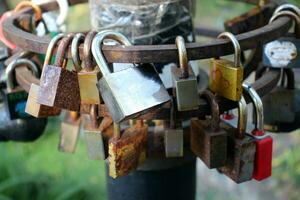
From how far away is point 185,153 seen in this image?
34.4 inches

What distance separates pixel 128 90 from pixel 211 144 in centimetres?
16

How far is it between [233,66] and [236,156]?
12 cm

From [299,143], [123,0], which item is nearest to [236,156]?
[123,0]

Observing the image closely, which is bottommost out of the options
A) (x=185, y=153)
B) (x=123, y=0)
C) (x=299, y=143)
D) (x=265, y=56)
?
(x=299, y=143)

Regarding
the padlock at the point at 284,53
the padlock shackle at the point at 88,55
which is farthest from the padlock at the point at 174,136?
the padlock at the point at 284,53

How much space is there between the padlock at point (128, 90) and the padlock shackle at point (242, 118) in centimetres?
14

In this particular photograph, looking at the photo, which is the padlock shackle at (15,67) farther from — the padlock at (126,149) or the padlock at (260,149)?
the padlock at (260,149)

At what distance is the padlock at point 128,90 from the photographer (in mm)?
603

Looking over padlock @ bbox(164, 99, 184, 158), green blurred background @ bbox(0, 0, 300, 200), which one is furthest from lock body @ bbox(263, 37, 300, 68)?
green blurred background @ bbox(0, 0, 300, 200)

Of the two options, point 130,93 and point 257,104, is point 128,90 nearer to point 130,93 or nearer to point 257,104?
point 130,93

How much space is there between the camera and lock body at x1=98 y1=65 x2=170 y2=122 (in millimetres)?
603

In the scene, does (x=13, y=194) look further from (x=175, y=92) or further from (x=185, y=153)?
(x=175, y=92)

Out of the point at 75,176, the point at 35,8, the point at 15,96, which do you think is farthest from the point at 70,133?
the point at 75,176

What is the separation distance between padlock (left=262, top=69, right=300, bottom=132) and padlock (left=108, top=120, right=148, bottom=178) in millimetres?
268
